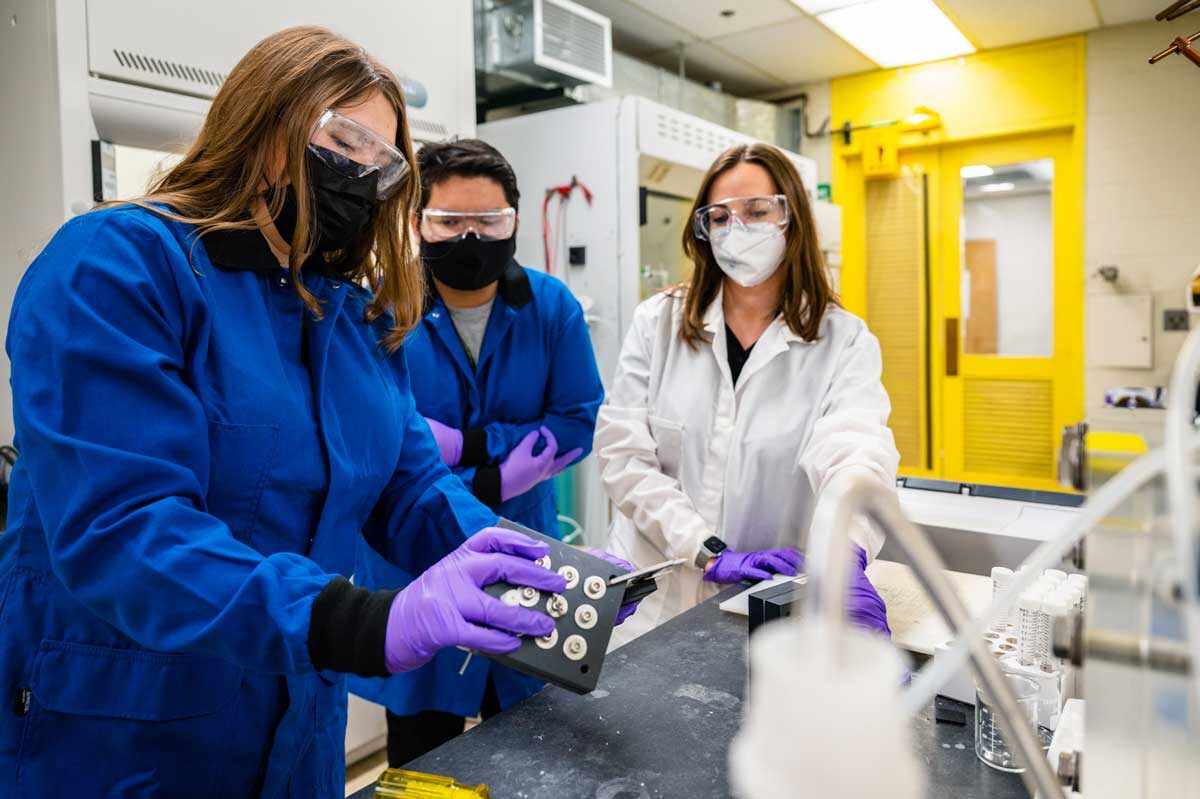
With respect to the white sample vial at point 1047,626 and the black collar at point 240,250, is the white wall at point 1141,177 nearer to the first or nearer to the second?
the white sample vial at point 1047,626

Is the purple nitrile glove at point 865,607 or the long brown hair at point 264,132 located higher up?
the long brown hair at point 264,132

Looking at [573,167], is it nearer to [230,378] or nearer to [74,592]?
[230,378]

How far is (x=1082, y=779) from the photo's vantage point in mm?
641

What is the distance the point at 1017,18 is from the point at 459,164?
357cm

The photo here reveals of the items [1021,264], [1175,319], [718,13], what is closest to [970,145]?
[1021,264]

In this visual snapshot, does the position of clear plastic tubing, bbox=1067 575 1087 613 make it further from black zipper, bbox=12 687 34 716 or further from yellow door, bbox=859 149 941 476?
yellow door, bbox=859 149 941 476

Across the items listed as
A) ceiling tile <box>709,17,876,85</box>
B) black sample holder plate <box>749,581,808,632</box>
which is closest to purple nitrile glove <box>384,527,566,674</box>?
black sample holder plate <box>749,581,808,632</box>

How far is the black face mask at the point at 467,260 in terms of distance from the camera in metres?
1.75

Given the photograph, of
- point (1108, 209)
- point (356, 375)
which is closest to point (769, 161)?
point (356, 375)

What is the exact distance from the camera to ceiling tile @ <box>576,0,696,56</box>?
12.7 feet

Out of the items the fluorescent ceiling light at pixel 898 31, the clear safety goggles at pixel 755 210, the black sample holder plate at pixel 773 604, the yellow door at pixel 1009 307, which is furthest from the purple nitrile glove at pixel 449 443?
the yellow door at pixel 1009 307

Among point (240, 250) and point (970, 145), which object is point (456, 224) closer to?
point (240, 250)

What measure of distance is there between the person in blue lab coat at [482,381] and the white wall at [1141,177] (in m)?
3.52

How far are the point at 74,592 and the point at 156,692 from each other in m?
0.15
